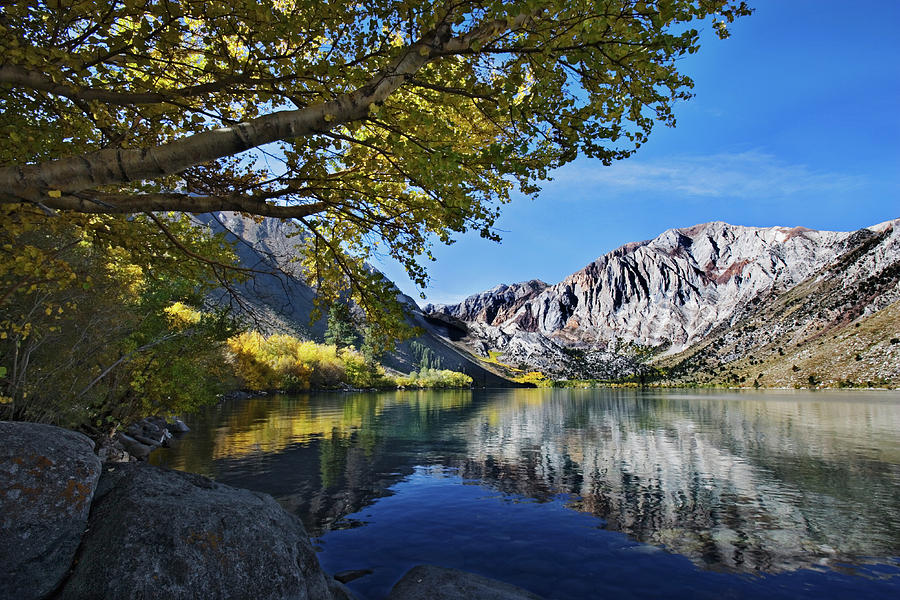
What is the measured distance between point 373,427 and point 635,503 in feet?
94.3

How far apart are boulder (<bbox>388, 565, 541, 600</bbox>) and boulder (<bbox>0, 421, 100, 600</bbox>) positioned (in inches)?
216

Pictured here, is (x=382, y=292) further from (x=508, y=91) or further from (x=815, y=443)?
(x=815, y=443)

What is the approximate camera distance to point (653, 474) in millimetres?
21609

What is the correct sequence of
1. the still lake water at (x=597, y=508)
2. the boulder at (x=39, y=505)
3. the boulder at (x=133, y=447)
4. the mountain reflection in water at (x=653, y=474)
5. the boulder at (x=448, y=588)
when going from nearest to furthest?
the boulder at (x=39, y=505) → the boulder at (x=448, y=588) → the still lake water at (x=597, y=508) → the mountain reflection in water at (x=653, y=474) → the boulder at (x=133, y=447)

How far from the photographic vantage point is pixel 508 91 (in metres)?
6.87

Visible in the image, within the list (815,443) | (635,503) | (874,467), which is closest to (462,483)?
(635,503)

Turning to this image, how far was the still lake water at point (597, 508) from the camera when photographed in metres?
10.7

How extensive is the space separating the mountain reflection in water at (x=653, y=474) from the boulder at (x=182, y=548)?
23.2 ft

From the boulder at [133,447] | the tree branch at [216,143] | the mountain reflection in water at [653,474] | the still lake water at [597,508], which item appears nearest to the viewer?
the tree branch at [216,143]

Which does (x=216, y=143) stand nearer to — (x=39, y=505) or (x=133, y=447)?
(x=39, y=505)

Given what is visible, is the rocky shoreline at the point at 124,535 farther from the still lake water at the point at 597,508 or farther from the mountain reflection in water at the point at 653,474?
the mountain reflection in water at the point at 653,474

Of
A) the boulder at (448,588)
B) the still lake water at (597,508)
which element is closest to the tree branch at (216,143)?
the boulder at (448,588)

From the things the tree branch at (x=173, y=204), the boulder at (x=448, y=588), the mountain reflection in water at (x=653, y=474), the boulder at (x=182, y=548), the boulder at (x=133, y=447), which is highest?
the tree branch at (x=173, y=204)

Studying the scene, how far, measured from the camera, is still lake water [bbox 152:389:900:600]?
10.7 m
